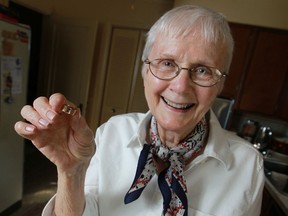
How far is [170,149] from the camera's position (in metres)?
0.74

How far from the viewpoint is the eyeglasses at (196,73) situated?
2.10ft

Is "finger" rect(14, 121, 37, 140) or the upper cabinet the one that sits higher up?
the upper cabinet

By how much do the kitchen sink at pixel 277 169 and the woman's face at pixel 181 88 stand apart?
1.29 meters

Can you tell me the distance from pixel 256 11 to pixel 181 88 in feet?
7.32

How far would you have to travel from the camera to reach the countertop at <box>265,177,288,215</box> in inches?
53.8

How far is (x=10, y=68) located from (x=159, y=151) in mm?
1537

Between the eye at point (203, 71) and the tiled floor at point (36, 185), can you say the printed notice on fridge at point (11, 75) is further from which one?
the eye at point (203, 71)

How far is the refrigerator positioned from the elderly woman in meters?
1.29

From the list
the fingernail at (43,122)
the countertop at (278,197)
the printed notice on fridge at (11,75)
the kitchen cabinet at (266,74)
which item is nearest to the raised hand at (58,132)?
the fingernail at (43,122)

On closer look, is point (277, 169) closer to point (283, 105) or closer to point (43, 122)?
point (283, 105)

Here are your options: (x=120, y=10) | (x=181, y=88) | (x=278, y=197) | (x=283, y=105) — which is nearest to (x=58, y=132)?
(x=181, y=88)

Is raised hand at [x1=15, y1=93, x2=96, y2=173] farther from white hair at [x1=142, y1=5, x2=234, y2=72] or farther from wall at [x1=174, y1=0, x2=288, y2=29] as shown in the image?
wall at [x1=174, y1=0, x2=288, y2=29]

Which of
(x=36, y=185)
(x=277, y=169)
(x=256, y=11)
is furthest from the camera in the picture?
(x=36, y=185)

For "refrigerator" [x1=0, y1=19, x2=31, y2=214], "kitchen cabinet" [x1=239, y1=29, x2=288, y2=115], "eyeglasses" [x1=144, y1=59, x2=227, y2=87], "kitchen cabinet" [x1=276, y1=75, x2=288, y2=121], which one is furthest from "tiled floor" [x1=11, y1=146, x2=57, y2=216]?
"kitchen cabinet" [x1=276, y1=75, x2=288, y2=121]
